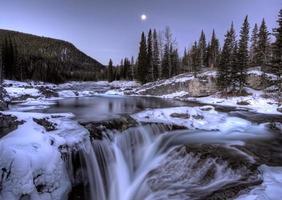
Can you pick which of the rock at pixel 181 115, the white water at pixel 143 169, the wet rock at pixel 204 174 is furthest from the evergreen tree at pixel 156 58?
the wet rock at pixel 204 174

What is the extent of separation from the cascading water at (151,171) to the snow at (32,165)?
48.2 inches

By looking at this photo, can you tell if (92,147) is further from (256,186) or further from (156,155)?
(256,186)

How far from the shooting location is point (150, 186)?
8445 mm

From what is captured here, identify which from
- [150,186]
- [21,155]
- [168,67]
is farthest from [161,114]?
[168,67]

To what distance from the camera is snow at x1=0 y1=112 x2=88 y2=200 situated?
6199 mm

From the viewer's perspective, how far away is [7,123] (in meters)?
9.55

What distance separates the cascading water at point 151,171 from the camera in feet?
25.6

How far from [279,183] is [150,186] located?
412 cm

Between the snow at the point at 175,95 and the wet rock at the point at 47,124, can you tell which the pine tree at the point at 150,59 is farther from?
the wet rock at the point at 47,124

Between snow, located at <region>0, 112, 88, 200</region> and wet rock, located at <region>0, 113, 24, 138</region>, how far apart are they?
1.75 ft

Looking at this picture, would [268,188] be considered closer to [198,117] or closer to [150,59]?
[198,117]

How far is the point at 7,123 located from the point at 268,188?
969 centimetres

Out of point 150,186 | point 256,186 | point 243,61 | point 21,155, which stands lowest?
point 150,186

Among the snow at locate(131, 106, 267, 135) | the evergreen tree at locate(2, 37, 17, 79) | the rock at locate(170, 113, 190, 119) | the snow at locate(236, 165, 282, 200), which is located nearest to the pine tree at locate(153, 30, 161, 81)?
the evergreen tree at locate(2, 37, 17, 79)
